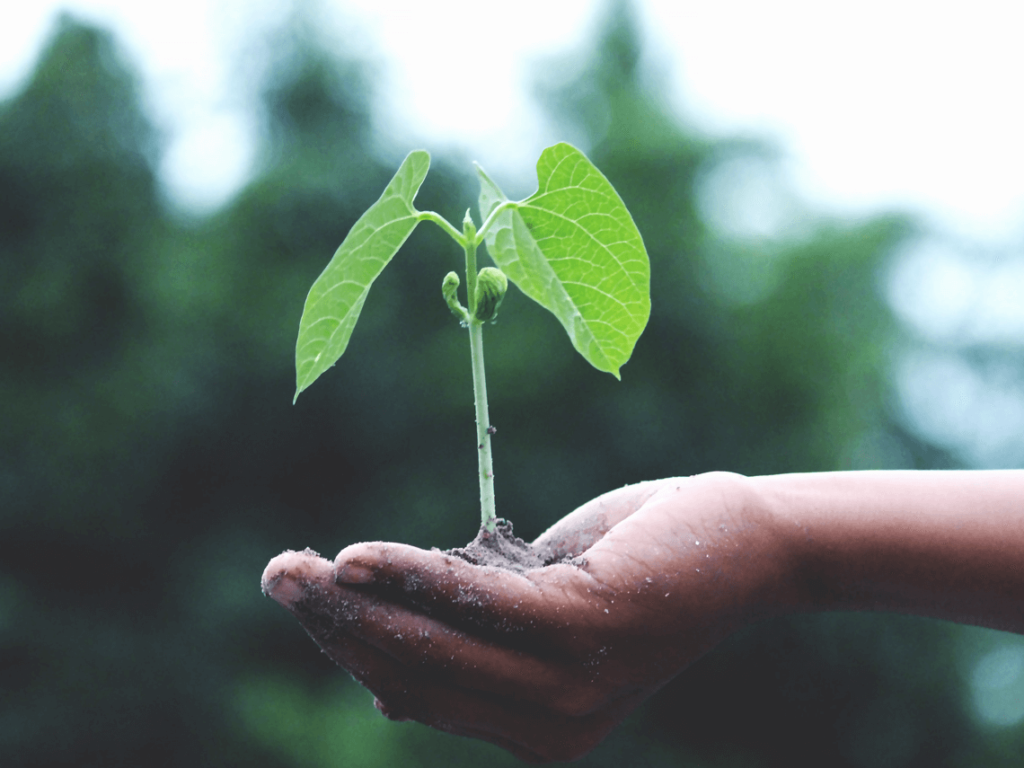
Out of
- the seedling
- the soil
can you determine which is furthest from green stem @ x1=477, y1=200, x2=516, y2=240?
the soil

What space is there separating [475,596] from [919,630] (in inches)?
258

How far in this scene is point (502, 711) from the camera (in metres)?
0.97

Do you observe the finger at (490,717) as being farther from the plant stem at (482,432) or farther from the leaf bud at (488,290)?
the leaf bud at (488,290)

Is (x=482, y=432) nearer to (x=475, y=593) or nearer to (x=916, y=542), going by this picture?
(x=475, y=593)

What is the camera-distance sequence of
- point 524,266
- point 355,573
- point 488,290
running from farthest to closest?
1. point 524,266
2. point 488,290
3. point 355,573

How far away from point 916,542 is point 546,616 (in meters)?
0.52

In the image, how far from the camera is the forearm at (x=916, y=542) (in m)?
1.05

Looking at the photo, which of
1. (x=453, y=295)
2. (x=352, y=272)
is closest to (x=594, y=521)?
(x=453, y=295)

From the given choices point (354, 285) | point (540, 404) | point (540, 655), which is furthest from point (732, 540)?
point (540, 404)

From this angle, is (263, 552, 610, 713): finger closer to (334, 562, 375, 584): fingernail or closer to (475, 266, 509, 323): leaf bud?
(334, 562, 375, 584): fingernail

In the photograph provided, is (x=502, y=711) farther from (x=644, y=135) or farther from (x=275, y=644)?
(x=644, y=135)

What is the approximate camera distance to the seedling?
1.08 m

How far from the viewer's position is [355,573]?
89 centimetres

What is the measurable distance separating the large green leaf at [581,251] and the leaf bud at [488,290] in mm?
110
